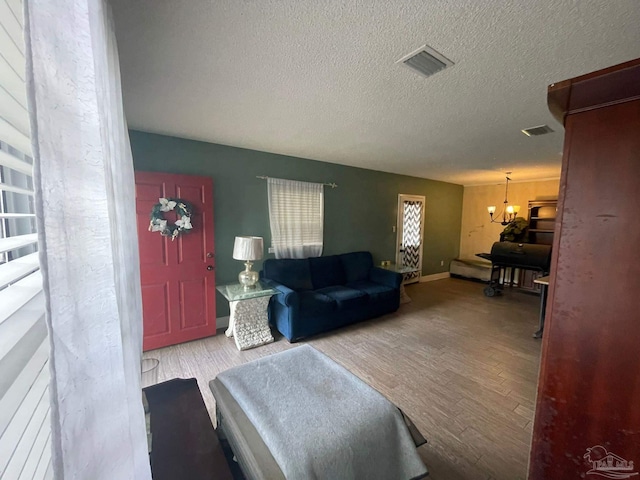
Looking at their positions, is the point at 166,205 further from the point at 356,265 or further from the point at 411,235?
the point at 411,235

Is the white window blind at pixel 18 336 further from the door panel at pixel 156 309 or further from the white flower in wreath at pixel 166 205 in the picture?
the door panel at pixel 156 309

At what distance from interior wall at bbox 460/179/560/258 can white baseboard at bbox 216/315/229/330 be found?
238 inches

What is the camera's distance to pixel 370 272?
4.41 meters

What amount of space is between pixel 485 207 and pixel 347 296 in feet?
16.1

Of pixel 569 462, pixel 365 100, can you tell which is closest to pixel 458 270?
pixel 365 100

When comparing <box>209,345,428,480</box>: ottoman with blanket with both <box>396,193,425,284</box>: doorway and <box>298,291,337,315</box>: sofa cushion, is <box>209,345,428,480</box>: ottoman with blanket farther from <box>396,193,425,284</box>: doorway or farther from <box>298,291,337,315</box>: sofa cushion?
<box>396,193,425,284</box>: doorway

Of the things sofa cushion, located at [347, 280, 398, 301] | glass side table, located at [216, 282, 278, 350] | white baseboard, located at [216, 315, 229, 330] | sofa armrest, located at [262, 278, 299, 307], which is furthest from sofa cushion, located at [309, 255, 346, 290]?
white baseboard, located at [216, 315, 229, 330]

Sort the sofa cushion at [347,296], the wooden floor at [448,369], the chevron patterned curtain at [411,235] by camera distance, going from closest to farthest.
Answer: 1. the wooden floor at [448,369]
2. the sofa cushion at [347,296]
3. the chevron patterned curtain at [411,235]

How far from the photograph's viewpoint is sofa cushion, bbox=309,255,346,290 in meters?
3.93

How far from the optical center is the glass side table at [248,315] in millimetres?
2938

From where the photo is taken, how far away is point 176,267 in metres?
2.93

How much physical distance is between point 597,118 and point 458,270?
21.1 ft

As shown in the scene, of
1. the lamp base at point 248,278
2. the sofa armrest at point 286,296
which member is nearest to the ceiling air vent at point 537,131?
the sofa armrest at point 286,296

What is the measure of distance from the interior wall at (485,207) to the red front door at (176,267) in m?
6.23
